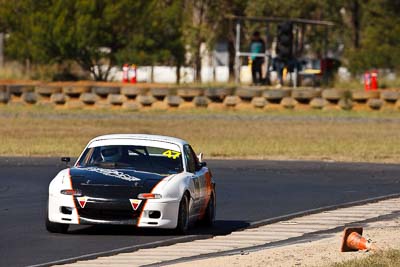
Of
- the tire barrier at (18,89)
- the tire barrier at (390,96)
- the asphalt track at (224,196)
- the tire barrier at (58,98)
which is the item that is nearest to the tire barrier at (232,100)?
the tire barrier at (390,96)

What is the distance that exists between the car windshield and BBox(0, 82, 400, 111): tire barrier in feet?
85.2

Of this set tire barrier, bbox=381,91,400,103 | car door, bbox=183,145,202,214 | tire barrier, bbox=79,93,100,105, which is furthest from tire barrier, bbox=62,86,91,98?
car door, bbox=183,145,202,214

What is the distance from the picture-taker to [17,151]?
28.3 m

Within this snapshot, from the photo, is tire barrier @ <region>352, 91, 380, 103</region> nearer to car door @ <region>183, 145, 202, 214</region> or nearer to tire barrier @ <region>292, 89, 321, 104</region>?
tire barrier @ <region>292, 89, 321, 104</region>

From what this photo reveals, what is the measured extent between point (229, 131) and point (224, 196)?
15835 millimetres

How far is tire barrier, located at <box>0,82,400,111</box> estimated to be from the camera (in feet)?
136

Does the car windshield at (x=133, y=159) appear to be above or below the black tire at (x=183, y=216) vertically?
above

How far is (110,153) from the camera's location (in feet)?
50.3

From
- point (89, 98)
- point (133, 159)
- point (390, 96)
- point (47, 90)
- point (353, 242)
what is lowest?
point (89, 98)

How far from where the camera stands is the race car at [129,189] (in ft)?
45.3

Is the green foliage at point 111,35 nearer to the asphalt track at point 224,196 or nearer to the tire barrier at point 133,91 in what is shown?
the tire barrier at point 133,91

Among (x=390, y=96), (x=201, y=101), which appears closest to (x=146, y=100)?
(x=201, y=101)

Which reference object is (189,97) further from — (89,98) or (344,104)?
(344,104)

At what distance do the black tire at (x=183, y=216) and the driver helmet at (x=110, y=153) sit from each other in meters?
1.15
